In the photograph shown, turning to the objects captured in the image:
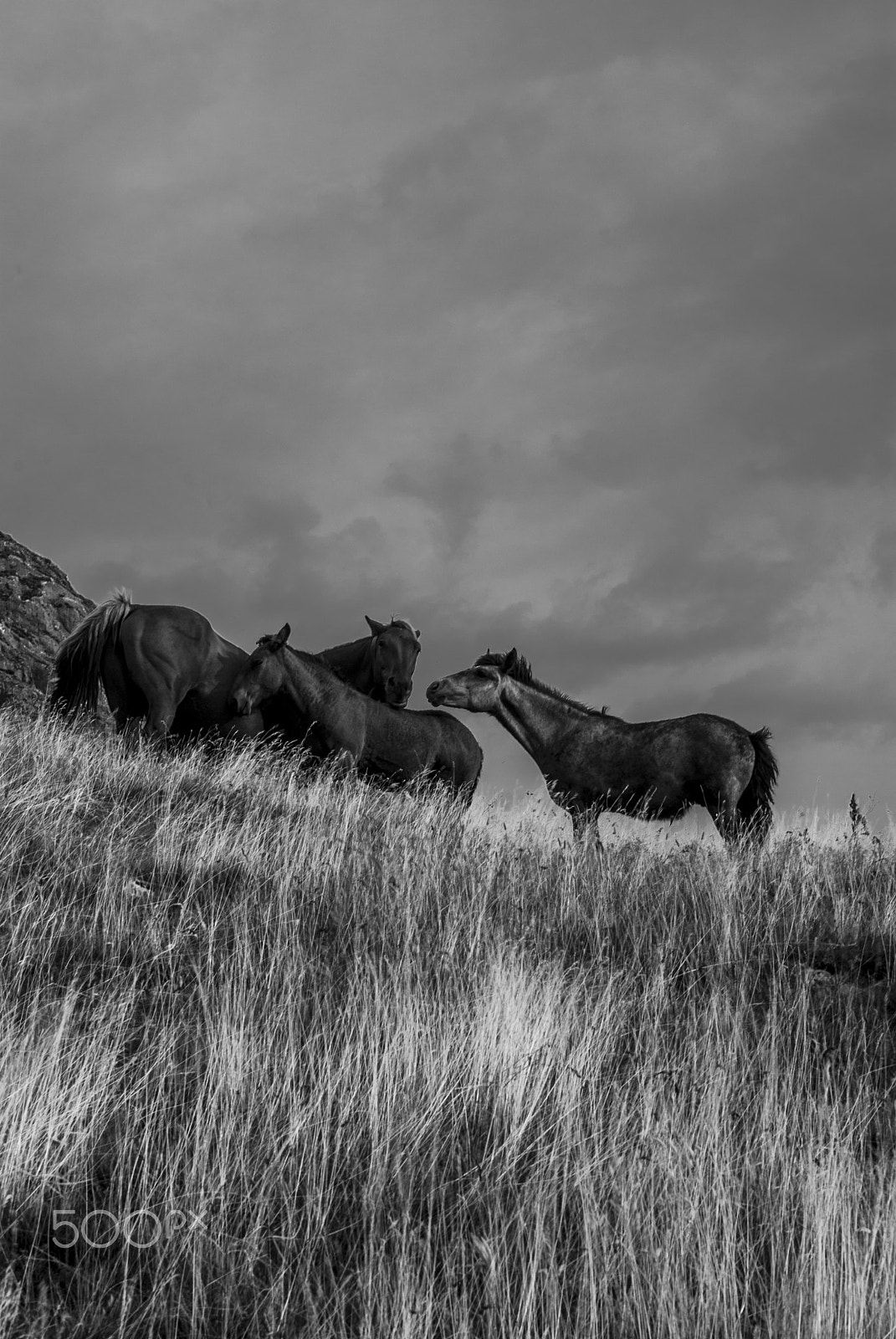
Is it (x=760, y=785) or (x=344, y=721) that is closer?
(x=760, y=785)

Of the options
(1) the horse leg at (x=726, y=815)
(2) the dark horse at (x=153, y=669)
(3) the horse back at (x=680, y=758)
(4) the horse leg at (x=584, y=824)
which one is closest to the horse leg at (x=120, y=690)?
(2) the dark horse at (x=153, y=669)

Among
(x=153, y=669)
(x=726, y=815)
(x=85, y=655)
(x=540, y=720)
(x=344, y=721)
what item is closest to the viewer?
(x=726, y=815)

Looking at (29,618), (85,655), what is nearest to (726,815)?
(85,655)

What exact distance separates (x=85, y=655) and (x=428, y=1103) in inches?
445

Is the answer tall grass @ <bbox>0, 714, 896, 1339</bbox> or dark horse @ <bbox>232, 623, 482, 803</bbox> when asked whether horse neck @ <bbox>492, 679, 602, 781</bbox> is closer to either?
dark horse @ <bbox>232, 623, 482, 803</bbox>

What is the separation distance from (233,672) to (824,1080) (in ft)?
36.3

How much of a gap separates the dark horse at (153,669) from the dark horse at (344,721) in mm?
Answer: 415

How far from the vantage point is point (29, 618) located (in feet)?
58.7

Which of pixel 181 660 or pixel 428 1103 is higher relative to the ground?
pixel 181 660

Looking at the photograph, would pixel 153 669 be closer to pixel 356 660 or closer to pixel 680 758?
pixel 356 660

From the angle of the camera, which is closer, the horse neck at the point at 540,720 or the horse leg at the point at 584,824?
the horse leg at the point at 584,824

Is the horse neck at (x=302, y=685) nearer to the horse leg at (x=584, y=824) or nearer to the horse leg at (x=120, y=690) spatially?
the horse leg at (x=120, y=690)

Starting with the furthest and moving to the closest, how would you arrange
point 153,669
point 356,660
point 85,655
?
point 356,660 < point 85,655 < point 153,669

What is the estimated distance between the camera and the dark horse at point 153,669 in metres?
14.9
